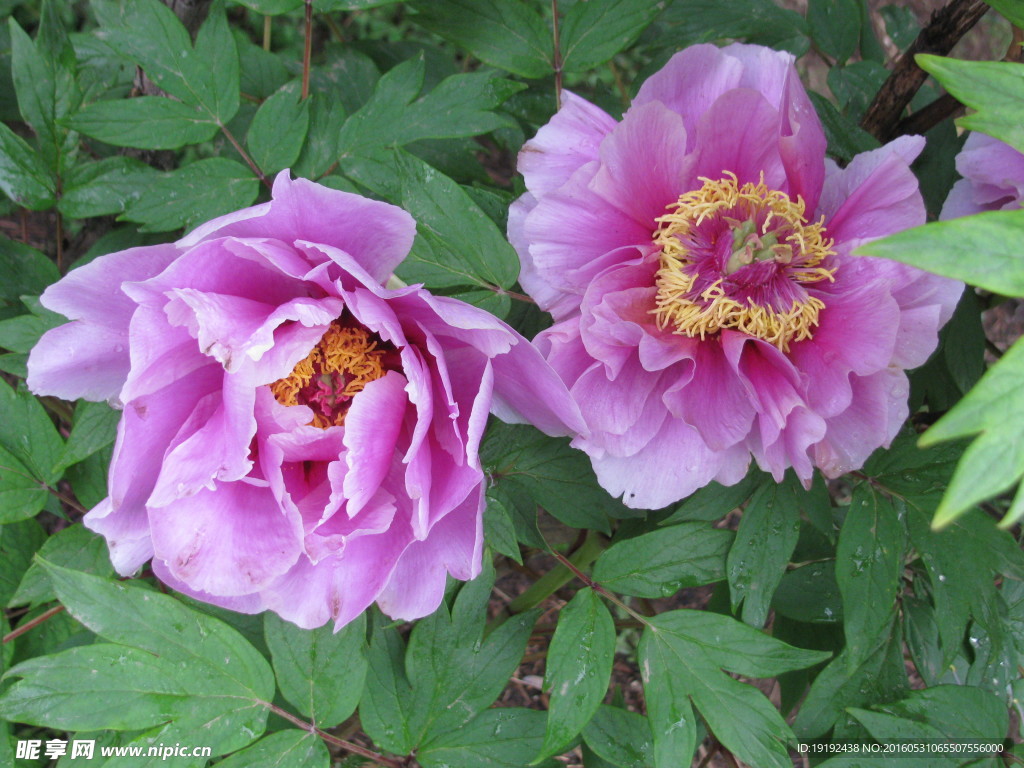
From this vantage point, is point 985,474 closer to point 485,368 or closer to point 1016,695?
point 485,368

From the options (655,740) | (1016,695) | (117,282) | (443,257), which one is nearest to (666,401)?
(443,257)

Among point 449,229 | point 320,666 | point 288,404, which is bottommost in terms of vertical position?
point 320,666

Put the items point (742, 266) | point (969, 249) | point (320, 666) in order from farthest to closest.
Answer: point (320, 666) → point (742, 266) → point (969, 249)

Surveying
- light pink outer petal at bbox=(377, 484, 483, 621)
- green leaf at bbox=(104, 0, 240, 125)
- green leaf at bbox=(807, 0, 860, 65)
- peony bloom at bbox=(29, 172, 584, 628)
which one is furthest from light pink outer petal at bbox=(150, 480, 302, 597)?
green leaf at bbox=(807, 0, 860, 65)

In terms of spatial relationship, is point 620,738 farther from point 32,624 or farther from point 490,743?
point 32,624

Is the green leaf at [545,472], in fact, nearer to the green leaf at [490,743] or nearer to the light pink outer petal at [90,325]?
the green leaf at [490,743]

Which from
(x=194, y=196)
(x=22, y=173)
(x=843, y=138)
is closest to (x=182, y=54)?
(x=194, y=196)

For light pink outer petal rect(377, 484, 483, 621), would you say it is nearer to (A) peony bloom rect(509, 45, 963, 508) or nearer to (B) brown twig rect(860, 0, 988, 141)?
(A) peony bloom rect(509, 45, 963, 508)
